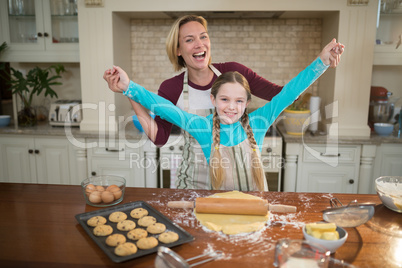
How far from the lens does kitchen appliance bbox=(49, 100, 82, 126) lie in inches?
133

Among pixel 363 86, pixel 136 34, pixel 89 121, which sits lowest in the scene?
→ pixel 89 121

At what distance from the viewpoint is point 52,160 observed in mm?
3336

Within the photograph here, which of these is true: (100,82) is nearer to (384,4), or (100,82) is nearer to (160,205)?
(160,205)

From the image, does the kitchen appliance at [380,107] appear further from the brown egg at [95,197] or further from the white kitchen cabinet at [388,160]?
the brown egg at [95,197]

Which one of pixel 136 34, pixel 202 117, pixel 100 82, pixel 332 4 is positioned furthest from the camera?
pixel 136 34

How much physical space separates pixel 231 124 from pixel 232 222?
662mm

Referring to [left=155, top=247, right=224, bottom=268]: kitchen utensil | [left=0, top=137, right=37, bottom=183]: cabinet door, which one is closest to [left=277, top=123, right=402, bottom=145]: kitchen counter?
[left=155, top=247, right=224, bottom=268]: kitchen utensil

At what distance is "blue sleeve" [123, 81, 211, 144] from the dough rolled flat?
0.58 m

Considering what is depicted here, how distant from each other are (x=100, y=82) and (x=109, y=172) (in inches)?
32.3

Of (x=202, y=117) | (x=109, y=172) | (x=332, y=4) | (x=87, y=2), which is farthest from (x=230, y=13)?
(x=109, y=172)

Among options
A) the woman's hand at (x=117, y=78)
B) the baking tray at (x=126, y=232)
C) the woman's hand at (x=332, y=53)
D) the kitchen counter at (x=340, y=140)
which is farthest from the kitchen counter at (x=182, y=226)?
the kitchen counter at (x=340, y=140)

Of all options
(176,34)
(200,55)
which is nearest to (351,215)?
(200,55)

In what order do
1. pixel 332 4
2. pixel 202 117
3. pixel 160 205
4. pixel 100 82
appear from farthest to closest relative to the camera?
pixel 100 82
pixel 332 4
pixel 202 117
pixel 160 205

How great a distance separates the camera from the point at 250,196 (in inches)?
62.7
